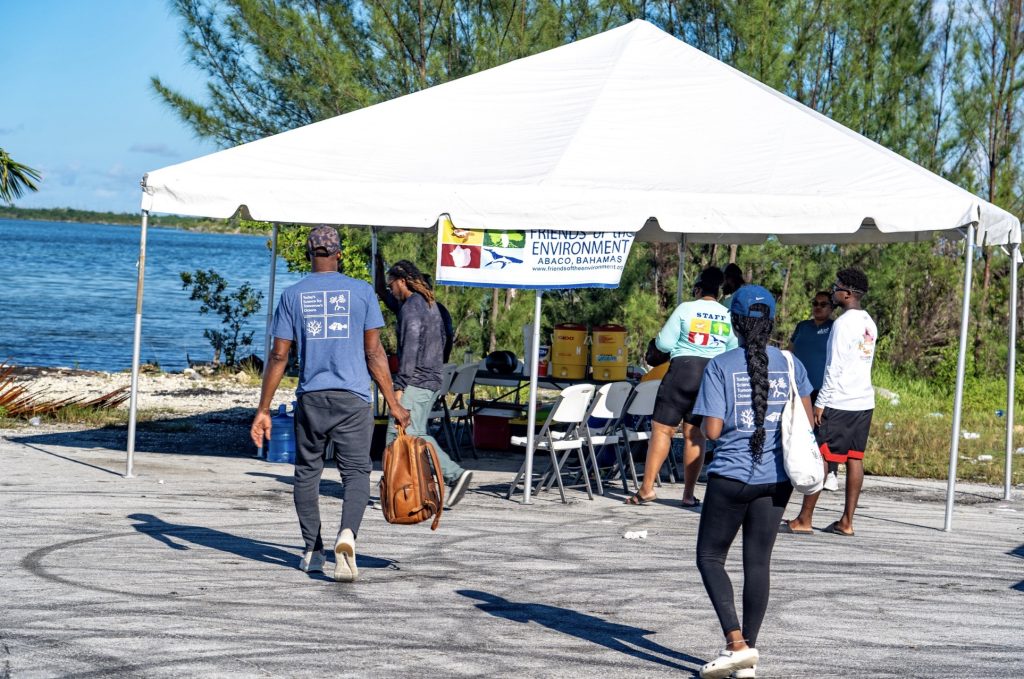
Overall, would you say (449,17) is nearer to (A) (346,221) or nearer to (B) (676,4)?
(B) (676,4)

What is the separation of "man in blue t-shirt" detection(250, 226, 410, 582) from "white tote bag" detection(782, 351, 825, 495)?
7.82ft

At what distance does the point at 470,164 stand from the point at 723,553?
5.17 meters

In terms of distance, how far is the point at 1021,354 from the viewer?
1911 centimetres

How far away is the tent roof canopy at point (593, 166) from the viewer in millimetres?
9266

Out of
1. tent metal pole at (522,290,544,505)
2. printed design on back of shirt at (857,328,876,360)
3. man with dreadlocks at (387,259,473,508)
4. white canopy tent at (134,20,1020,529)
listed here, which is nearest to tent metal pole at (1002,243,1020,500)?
white canopy tent at (134,20,1020,529)

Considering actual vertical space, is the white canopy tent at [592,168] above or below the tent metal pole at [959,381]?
above

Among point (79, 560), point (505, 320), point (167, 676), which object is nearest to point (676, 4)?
point (505, 320)

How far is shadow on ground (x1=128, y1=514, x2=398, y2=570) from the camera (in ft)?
24.4

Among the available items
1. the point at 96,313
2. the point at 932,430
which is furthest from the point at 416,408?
the point at 96,313

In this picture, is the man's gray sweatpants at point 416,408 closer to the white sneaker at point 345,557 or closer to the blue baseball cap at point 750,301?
the white sneaker at point 345,557

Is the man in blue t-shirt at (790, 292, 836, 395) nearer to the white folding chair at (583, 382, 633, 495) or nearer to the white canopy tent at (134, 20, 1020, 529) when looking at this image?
the white canopy tent at (134, 20, 1020, 529)

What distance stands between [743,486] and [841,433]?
368 cm

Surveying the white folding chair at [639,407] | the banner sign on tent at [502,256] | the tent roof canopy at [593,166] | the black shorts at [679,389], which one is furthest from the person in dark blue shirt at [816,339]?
the banner sign on tent at [502,256]

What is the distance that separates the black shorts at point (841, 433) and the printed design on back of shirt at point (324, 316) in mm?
3470
